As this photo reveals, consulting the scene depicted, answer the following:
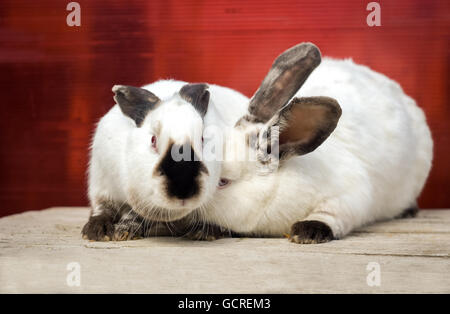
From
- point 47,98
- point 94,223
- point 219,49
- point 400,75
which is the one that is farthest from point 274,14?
point 94,223

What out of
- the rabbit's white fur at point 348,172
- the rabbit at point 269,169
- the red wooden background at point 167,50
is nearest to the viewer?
the rabbit at point 269,169

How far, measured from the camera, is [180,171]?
55.5 inches

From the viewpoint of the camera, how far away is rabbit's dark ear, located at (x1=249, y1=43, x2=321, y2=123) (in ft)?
5.68

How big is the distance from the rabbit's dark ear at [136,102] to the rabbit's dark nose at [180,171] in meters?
0.23

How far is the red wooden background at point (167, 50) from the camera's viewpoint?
259 cm

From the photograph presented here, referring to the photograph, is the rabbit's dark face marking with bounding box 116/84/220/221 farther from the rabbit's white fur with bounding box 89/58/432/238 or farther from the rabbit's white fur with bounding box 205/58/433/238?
the rabbit's white fur with bounding box 205/58/433/238

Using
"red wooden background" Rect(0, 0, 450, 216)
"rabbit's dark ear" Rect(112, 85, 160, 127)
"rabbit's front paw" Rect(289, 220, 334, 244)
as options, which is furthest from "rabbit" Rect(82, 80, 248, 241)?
"red wooden background" Rect(0, 0, 450, 216)

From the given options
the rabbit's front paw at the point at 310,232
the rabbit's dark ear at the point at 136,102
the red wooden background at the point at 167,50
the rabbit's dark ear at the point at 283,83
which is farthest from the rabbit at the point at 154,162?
the red wooden background at the point at 167,50

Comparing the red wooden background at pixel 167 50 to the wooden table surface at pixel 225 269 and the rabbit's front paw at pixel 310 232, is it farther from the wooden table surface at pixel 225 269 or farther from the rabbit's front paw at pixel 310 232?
the wooden table surface at pixel 225 269

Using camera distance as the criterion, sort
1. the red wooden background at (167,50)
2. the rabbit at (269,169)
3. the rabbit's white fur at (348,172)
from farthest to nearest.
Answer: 1. the red wooden background at (167,50)
2. the rabbit's white fur at (348,172)
3. the rabbit at (269,169)

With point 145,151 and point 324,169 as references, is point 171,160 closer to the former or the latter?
point 145,151

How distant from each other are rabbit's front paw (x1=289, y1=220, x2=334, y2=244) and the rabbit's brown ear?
21 cm

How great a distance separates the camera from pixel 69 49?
263 centimetres

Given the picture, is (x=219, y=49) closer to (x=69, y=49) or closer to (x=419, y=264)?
(x=69, y=49)
